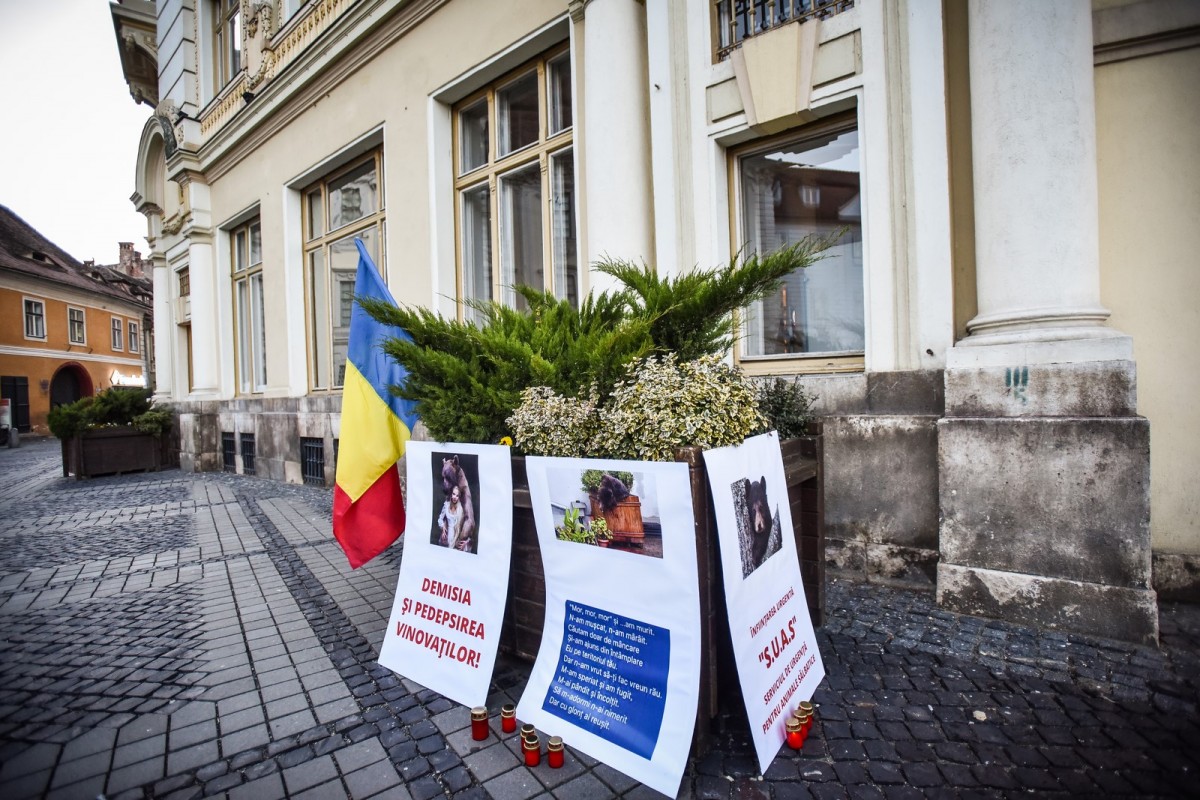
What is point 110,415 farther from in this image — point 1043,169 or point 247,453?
point 1043,169

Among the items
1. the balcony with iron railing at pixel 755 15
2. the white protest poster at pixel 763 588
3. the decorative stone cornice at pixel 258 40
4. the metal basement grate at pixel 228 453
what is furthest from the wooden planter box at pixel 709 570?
the metal basement grate at pixel 228 453

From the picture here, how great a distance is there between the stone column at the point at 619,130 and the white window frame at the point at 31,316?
3833 centimetres

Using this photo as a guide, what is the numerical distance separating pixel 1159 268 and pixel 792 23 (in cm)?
280

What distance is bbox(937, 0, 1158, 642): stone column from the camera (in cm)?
319

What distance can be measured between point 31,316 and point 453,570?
1604 inches

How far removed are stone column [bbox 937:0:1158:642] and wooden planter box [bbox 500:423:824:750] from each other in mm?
1012

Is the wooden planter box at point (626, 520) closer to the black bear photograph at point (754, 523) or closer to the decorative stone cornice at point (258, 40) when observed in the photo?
the black bear photograph at point (754, 523)

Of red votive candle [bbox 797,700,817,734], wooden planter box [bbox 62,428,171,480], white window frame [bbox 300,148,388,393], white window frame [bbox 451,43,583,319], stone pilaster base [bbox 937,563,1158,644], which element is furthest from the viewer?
wooden planter box [bbox 62,428,171,480]

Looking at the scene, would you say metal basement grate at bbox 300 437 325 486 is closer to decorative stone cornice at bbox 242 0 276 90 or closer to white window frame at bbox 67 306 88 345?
decorative stone cornice at bbox 242 0 276 90

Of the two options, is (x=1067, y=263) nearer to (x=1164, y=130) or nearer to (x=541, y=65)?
(x=1164, y=130)

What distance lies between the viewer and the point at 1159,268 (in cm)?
364

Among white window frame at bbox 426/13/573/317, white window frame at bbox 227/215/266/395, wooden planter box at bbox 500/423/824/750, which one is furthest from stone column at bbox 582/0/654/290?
white window frame at bbox 227/215/266/395

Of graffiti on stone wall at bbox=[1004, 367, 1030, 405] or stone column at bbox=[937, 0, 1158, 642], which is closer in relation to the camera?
stone column at bbox=[937, 0, 1158, 642]

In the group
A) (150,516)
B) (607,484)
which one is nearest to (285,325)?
(150,516)
